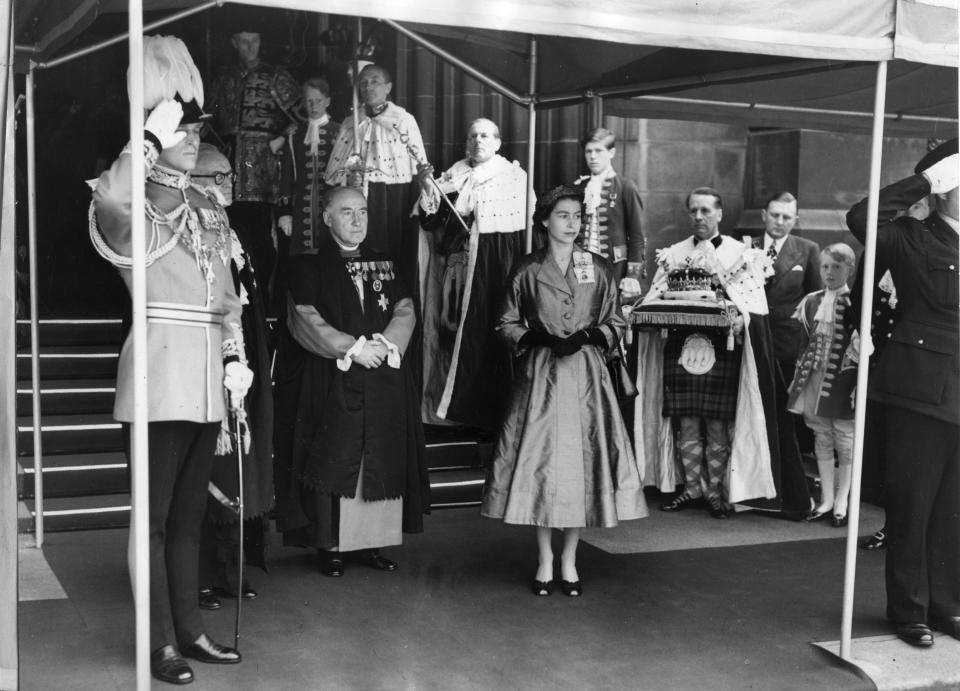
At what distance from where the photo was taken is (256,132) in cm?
760

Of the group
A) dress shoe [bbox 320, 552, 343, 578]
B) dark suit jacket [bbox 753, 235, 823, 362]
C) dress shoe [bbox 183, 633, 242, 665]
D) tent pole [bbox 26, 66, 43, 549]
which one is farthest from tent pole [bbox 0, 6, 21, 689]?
dark suit jacket [bbox 753, 235, 823, 362]

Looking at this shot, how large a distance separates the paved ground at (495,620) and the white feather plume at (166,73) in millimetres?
1945

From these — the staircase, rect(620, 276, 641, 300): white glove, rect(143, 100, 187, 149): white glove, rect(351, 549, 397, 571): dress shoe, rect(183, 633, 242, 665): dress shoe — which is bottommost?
rect(351, 549, 397, 571): dress shoe

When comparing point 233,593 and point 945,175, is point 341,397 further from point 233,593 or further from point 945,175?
point 945,175

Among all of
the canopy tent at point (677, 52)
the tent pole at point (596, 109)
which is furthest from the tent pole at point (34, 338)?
the tent pole at point (596, 109)

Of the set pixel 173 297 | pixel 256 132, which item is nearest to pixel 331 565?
pixel 173 297

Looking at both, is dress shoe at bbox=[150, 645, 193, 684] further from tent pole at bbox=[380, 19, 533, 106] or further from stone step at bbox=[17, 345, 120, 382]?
stone step at bbox=[17, 345, 120, 382]

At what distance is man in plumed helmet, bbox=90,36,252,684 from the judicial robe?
3.48 ft

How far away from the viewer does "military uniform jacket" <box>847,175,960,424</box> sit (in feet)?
15.5

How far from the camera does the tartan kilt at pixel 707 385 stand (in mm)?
6918

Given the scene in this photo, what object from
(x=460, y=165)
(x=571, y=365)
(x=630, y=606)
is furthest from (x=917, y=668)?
(x=460, y=165)

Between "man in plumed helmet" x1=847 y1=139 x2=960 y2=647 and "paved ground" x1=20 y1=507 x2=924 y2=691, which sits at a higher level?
"man in plumed helmet" x1=847 y1=139 x2=960 y2=647

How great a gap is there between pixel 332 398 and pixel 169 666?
1.59 m

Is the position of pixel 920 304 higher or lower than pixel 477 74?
lower
